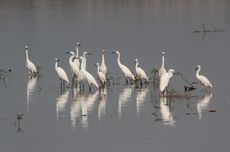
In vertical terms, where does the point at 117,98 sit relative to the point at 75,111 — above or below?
above

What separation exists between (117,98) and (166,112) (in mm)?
2435

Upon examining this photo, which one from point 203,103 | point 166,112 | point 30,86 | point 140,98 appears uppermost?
point 30,86

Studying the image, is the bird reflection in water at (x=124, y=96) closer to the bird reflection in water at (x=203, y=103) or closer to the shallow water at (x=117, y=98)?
the shallow water at (x=117, y=98)

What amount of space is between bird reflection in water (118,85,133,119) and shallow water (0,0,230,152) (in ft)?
0.08

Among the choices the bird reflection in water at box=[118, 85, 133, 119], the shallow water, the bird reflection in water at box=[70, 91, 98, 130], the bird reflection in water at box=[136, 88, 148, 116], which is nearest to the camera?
the shallow water

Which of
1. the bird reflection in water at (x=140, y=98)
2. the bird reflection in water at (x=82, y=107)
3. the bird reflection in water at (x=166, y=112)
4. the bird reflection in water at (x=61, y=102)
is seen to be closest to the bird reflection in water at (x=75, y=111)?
the bird reflection in water at (x=82, y=107)

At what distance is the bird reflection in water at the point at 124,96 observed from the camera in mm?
20650

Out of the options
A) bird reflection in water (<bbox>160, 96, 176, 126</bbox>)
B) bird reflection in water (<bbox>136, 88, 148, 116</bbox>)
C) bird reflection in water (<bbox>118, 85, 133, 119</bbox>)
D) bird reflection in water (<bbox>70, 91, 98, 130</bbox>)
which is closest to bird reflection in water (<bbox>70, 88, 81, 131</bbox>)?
bird reflection in water (<bbox>70, 91, 98, 130</bbox>)

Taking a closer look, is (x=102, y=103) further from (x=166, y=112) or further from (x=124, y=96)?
(x=166, y=112)

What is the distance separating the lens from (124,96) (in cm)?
2209

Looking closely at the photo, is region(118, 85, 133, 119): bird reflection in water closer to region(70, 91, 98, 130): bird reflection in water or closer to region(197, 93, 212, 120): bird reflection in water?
Result: region(70, 91, 98, 130): bird reflection in water

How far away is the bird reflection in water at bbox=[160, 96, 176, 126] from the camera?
61.0 feet

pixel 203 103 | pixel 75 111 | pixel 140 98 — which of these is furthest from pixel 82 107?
pixel 203 103

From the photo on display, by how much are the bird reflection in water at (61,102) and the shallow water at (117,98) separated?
0.02 metres
